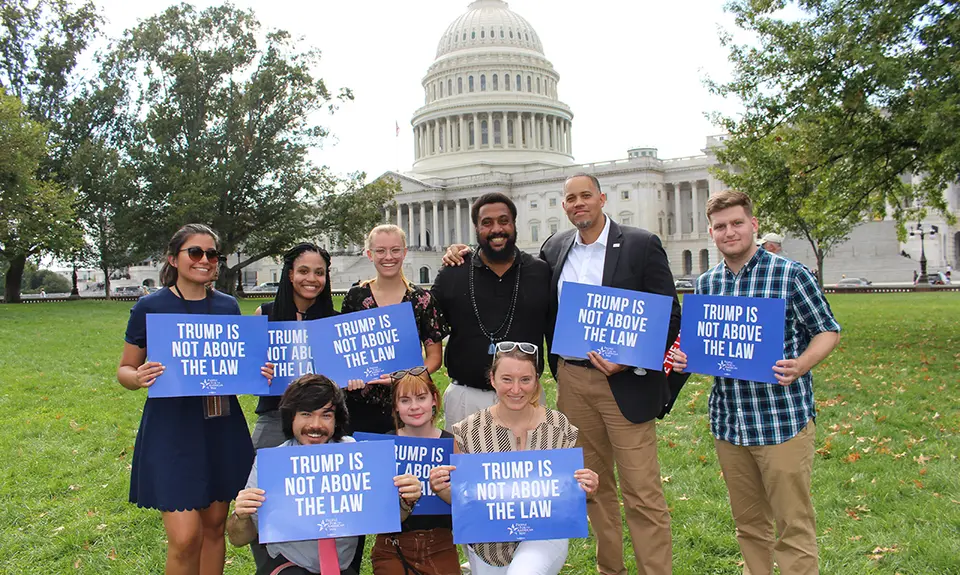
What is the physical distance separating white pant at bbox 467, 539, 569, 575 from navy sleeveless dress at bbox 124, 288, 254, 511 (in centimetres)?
172

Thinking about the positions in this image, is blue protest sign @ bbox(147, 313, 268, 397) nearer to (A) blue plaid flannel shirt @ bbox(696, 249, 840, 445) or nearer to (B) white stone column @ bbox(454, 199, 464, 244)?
(A) blue plaid flannel shirt @ bbox(696, 249, 840, 445)

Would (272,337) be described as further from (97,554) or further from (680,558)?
(680,558)

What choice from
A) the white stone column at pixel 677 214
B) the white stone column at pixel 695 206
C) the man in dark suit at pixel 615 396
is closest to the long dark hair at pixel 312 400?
the man in dark suit at pixel 615 396

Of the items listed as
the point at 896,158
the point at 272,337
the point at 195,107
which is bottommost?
the point at 272,337

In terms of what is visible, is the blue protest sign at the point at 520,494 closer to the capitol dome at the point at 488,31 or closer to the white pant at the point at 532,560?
the white pant at the point at 532,560

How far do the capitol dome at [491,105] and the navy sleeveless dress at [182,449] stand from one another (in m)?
94.2

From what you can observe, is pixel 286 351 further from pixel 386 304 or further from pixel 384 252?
pixel 384 252

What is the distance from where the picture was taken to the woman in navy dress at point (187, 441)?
476 cm

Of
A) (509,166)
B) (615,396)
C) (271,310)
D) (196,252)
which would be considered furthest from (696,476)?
(509,166)

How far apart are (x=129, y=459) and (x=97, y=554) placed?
113 inches

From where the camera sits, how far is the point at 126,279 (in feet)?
348

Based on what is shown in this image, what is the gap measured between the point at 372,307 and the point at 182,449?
1718mm

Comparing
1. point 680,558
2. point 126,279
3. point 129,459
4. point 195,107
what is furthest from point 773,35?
point 126,279

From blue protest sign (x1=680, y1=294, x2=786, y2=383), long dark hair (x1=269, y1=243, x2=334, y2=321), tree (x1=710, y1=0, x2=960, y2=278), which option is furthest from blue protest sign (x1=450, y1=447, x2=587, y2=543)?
tree (x1=710, y1=0, x2=960, y2=278)
